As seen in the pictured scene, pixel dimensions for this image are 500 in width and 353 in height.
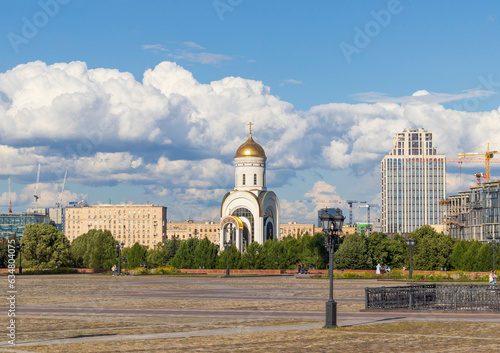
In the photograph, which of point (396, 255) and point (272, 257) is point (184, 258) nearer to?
point (272, 257)

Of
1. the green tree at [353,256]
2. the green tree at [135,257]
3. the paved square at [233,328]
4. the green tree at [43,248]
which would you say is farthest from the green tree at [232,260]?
the paved square at [233,328]

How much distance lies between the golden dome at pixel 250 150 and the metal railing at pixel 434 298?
8572cm

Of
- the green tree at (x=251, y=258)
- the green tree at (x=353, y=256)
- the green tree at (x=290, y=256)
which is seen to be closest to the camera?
the green tree at (x=353, y=256)

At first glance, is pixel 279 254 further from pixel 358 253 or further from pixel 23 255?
pixel 23 255

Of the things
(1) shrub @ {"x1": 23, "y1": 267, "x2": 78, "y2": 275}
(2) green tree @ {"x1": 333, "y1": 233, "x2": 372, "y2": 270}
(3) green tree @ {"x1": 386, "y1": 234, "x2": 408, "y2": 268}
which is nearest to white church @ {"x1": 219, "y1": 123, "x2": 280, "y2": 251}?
(1) shrub @ {"x1": 23, "y1": 267, "x2": 78, "y2": 275}

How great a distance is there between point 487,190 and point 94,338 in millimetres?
132656

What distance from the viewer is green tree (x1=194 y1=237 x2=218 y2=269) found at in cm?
8912

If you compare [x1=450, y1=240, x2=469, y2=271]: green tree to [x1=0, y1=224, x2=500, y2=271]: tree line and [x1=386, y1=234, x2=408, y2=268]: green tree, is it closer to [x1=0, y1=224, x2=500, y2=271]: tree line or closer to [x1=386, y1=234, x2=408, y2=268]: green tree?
[x1=0, y1=224, x2=500, y2=271]: tree line

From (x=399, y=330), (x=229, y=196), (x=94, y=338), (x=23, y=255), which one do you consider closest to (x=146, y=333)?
(x=94, y=338)

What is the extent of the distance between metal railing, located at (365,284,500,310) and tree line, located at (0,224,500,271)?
4889cm

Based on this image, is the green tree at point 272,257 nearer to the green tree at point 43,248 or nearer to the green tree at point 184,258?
the green tree at point 184,258

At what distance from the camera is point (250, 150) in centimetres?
11138

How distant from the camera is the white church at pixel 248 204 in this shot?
357ft

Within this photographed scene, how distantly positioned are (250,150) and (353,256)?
39.0 m
